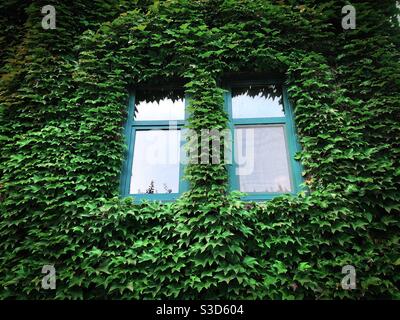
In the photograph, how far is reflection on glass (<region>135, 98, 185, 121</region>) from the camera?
14.9 feet

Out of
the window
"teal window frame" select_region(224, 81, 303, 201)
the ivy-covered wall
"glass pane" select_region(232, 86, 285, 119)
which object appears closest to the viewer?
the ivy-covered wall

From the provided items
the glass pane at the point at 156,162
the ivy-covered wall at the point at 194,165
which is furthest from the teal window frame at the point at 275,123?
the glass pane at the point at 156,162

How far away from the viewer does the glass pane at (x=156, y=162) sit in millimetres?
4137

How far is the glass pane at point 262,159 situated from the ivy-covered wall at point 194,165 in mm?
328

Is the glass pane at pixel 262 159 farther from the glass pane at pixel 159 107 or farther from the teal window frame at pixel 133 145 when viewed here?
the glass pane at pixel 159 107

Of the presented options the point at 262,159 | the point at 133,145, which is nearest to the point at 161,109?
the point at 133,145

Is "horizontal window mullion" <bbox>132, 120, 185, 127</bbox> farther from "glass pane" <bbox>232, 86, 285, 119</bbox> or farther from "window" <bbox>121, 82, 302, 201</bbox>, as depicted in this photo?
"glass pane" <bbox>232, 86, 285, 119</bbox>

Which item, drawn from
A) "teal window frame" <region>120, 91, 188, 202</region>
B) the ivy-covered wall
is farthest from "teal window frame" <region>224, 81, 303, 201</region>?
"teal window frame" <region>120, 91, 188, 202</region>

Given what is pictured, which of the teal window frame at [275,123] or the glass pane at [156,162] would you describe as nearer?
the teal window frame at [275,123]

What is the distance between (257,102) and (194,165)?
1522mm

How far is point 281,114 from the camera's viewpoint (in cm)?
447

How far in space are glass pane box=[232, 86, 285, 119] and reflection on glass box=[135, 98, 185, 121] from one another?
84 cm

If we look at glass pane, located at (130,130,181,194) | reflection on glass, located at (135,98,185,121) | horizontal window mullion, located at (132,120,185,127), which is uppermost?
reflection on glass, located at (135,98,185,121)
